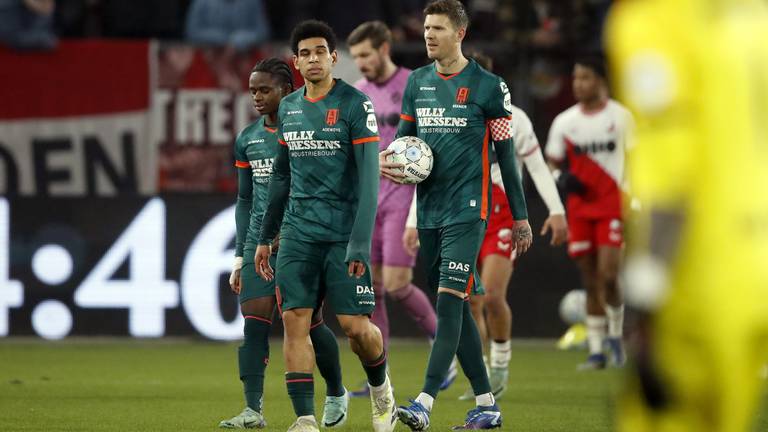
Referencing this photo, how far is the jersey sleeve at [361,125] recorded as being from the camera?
682cm

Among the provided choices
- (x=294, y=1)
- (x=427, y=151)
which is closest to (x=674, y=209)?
(x=427, y=151)

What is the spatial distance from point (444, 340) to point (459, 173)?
35.1 inches

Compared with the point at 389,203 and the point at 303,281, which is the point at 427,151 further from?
the point at 389,203

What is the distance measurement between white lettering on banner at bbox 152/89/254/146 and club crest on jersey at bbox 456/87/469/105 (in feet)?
22.6

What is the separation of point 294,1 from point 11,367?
6005 mm

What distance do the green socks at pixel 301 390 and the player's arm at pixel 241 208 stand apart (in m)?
1.05

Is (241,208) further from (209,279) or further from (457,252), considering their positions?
(209,279)

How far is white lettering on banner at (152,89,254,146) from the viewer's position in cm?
1417

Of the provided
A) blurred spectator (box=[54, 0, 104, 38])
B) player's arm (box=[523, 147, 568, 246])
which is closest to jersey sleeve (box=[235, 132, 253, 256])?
player's arm (box=[523, 147, 568, 246])

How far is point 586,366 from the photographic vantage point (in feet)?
37.5

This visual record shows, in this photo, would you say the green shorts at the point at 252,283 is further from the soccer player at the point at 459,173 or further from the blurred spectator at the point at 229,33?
the blurred spectator at the point at 229,33

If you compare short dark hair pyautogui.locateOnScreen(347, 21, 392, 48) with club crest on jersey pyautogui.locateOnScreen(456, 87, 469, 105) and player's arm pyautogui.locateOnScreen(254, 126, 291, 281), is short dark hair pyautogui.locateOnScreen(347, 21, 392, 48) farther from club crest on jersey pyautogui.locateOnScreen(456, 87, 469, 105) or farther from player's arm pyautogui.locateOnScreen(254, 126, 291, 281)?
player's arm pyautogui.locateOnScreen(254, 126, 291, 281)

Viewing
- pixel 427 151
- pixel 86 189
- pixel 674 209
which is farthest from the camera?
pixel 86 189

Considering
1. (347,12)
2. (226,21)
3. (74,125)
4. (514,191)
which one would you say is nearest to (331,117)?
(514,191)
